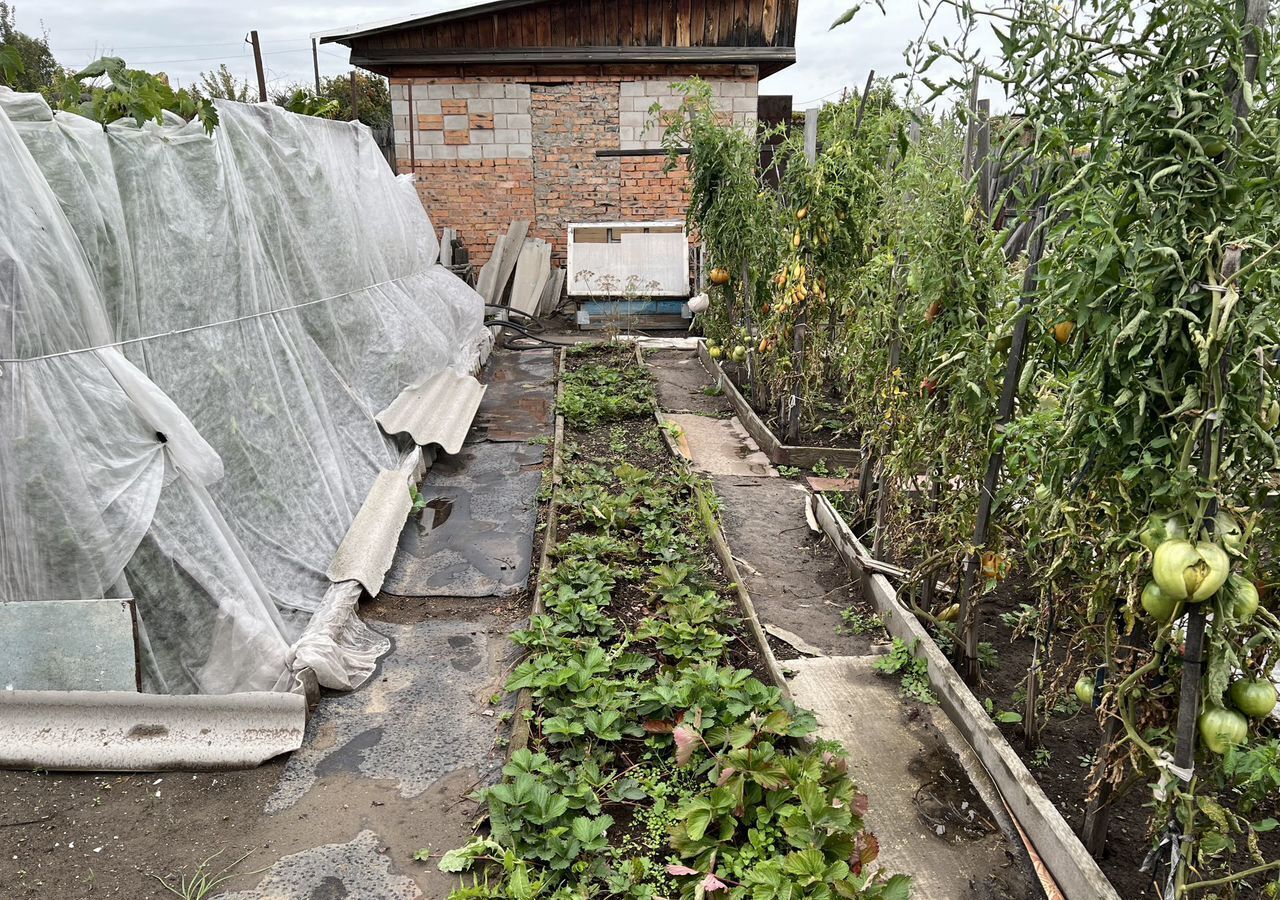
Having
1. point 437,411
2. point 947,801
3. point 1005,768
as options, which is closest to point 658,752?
point 947,801

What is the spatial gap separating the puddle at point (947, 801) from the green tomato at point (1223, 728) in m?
0.98

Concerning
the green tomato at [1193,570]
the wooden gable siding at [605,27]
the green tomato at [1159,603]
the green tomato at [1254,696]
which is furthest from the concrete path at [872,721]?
the wooden gable siding at [605,27]

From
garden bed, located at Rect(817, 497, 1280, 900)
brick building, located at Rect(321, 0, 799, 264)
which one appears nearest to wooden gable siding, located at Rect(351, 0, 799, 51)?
brick building, located at Rect(321, 0, 799, 264)

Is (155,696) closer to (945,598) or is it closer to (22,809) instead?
(22,809)

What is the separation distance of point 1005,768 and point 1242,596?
1208 millimetres

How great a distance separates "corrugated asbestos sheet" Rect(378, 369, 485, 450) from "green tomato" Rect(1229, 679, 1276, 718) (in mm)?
5407

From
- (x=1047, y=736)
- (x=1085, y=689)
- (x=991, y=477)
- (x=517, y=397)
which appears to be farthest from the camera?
(x=517, y=397)

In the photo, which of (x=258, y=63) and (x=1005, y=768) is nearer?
(x=1005, y=768)

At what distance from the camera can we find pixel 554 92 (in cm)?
1306

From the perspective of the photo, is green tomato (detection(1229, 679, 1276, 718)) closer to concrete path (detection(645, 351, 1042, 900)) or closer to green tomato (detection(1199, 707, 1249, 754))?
green tomato (detection(1199, 707, 1249, 754))

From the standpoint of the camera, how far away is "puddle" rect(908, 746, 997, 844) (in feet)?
9.53

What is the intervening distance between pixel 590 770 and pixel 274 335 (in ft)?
11.6

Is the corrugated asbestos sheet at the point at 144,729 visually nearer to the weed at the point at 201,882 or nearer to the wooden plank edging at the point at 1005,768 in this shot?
the weed at the point at 201,882

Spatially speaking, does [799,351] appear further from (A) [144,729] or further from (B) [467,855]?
(A) [144,729]
